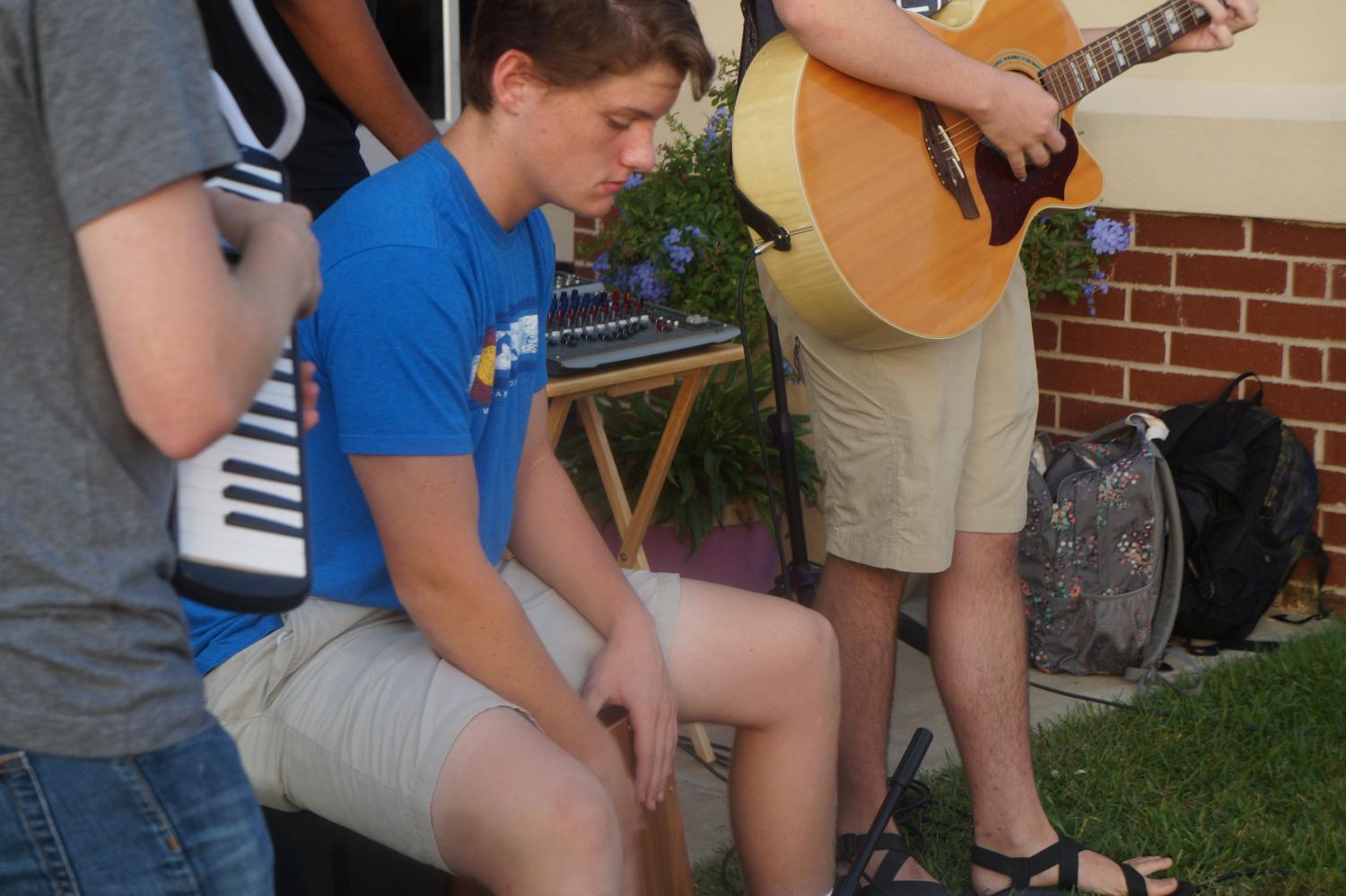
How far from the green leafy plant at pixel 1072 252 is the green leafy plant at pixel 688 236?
2.18 feet

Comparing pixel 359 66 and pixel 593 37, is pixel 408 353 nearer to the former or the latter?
pixel 593 37

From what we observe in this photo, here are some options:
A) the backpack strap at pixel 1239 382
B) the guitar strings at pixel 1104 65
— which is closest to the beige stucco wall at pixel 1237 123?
the backpack strap at pixel 1239 382

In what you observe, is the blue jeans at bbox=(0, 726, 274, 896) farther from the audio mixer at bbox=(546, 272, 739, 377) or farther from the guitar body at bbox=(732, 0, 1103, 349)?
the audio mixer at bbox=(546, 272, 739, 377)

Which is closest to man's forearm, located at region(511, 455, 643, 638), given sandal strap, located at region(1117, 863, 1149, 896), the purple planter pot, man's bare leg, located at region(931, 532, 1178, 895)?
man's bare leg, located at region(931, 532, 1178, 895)

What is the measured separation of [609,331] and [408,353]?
136cm

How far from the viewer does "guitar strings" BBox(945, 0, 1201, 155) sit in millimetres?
2471

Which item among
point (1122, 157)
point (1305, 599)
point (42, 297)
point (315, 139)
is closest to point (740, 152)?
point (315, 139)

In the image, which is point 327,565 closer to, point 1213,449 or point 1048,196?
point 1048,196

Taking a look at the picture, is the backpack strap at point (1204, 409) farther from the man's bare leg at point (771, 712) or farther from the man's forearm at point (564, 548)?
the man's forearm at point (564, 548)

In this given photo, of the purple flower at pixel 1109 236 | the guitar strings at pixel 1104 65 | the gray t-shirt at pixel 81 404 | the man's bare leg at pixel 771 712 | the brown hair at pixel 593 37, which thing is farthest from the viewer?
the purple flower at pixel 1109 236

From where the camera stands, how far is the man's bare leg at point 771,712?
2031 millimetres

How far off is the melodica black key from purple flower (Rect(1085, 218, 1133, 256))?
286cm

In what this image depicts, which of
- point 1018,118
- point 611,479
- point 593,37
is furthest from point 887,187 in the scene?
point 611,479

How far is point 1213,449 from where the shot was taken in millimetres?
3600
